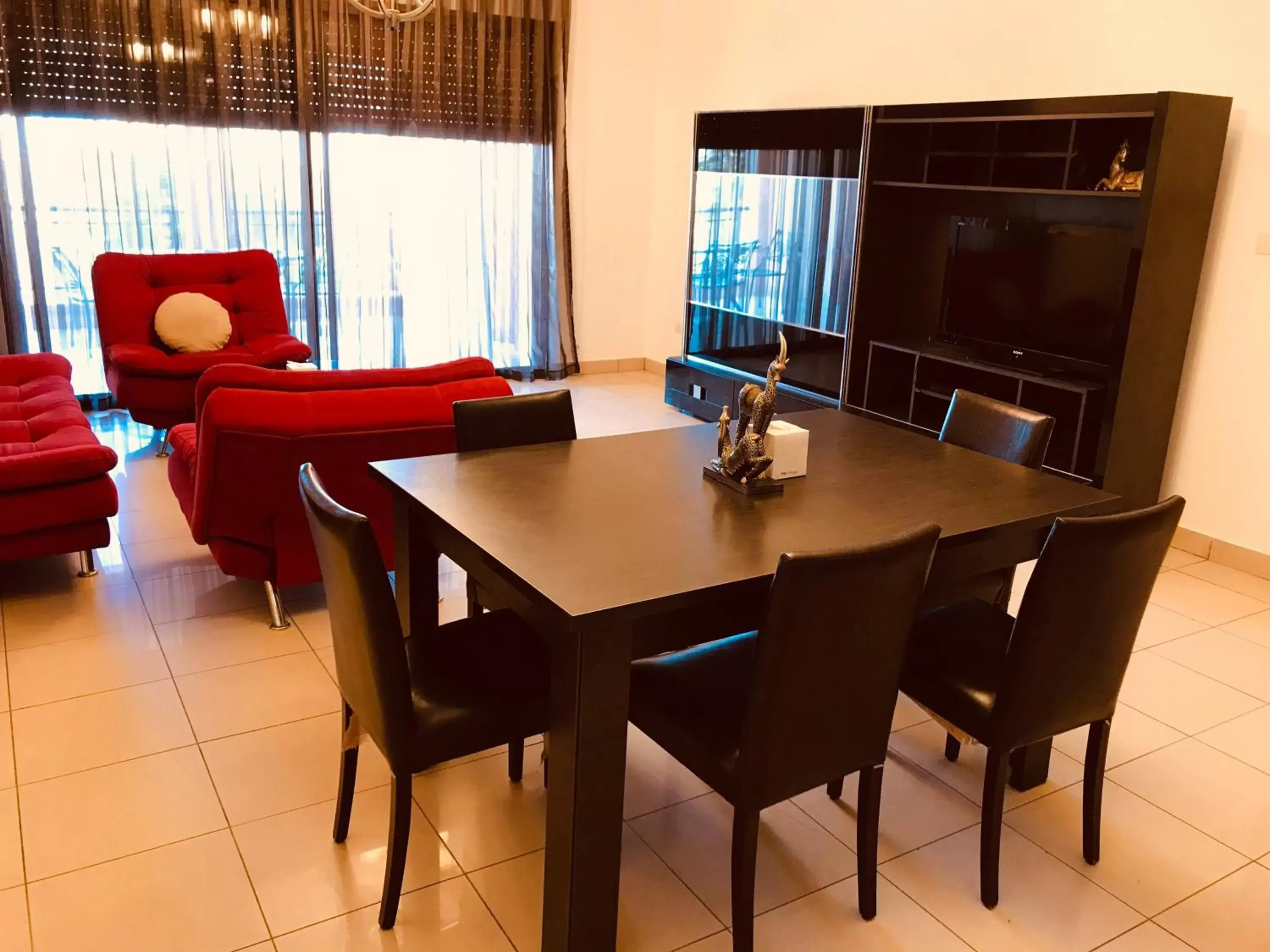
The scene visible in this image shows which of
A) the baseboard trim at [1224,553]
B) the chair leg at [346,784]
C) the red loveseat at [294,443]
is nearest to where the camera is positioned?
the chair leg at [346,784]

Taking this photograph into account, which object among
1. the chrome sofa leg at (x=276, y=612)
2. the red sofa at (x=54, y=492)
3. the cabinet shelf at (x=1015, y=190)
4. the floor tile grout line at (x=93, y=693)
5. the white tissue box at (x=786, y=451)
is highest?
the cabinet shelf at (x=1015, y=190)

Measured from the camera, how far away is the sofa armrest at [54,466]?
3164mm

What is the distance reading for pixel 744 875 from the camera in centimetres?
188

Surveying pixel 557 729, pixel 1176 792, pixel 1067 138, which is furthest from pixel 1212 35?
pixel 557 729

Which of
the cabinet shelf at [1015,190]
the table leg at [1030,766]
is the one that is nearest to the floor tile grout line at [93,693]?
the table leg at [1030,766]

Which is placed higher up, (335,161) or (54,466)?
(335,161)

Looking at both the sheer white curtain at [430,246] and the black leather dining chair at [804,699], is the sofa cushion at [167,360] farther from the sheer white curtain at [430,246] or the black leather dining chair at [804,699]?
the black leather dining chair at [804,699]

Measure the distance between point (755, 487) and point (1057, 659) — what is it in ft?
2.38

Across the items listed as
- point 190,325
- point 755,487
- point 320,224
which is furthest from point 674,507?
point 320,224

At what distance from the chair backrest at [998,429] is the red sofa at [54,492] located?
2.67 metres

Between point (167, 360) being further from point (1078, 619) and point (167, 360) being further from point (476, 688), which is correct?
point (1078, 619)

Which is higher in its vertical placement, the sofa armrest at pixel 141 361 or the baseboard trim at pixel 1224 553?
the sofa armrest at pixel 141 361

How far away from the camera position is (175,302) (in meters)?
5.15

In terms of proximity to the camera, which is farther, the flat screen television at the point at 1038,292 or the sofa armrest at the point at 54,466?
the flat screen television at the point at 1038,292
